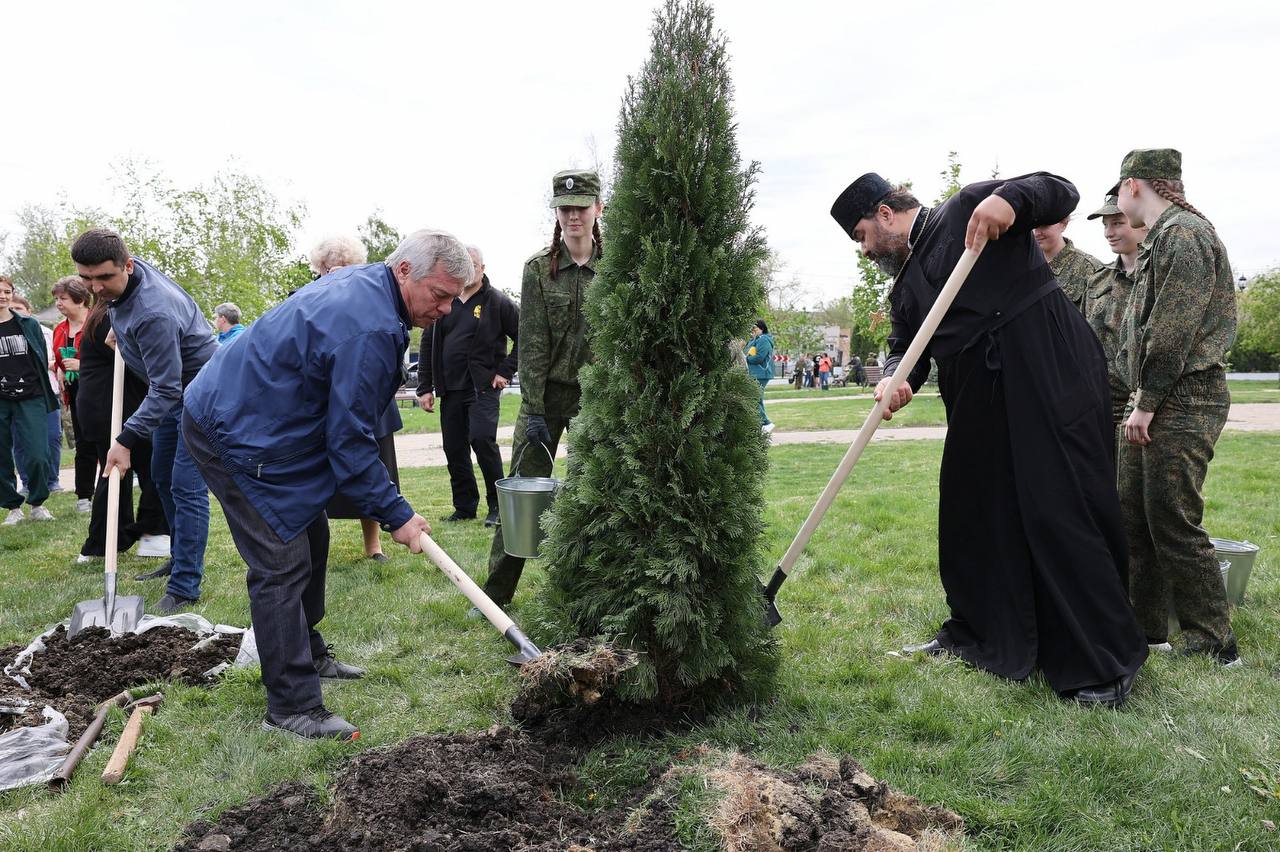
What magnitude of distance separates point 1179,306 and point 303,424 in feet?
12.6

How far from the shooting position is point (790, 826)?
2.40 meters

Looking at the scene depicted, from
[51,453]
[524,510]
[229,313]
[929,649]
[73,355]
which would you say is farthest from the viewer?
[51,453]

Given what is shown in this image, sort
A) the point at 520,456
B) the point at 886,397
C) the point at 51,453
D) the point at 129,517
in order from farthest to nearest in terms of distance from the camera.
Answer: the point at 51,453
the point at 129,517
the point at 520,456
the point at 886,397

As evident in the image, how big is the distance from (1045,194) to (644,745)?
275 cm

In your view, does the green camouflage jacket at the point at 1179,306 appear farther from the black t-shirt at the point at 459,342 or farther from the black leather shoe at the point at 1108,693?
the black t-shirt at the point at 459,342

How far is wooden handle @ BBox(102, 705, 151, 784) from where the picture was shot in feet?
9.98

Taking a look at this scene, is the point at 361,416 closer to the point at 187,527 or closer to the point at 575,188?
the point at 575,188

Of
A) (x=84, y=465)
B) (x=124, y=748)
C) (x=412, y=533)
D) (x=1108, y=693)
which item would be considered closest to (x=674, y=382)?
(x=412, y=533)

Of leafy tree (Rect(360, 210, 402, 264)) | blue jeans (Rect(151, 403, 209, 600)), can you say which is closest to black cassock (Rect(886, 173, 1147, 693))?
blue jeans (Rect(151, 403, 209, 600))

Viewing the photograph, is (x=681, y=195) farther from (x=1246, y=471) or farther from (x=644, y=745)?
(x=1246, y=471)

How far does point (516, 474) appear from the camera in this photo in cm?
472

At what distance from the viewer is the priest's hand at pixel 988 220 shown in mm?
3305

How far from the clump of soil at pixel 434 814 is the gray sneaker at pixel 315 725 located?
1.66 ft

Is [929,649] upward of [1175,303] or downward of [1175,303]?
downward
